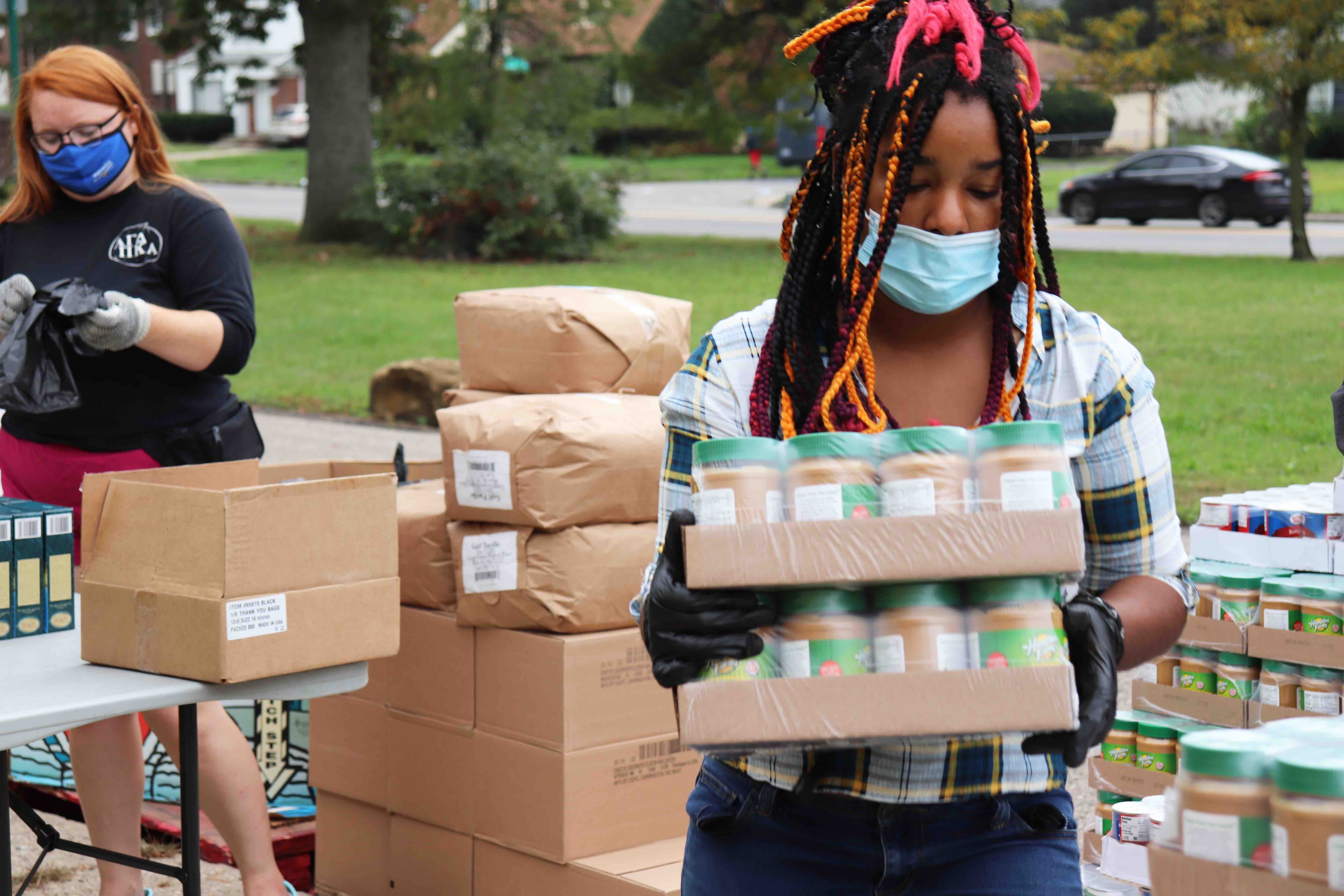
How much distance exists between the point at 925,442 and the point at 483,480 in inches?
78.0

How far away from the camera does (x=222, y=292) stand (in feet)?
10.9

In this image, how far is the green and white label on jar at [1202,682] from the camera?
3.47m

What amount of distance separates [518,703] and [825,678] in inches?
77.7

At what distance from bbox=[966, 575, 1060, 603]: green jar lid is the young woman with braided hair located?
0.10 metres

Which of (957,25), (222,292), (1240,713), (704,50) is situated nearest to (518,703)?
(222,292)

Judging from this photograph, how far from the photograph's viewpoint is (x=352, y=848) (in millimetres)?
3744

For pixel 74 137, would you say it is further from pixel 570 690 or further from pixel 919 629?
pixel 919 629

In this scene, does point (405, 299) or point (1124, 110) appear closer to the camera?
point (405, 299)

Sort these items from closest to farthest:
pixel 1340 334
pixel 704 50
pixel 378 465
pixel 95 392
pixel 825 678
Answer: pixel 825 678
pixel 95 392
pixel 378 465
pixel 1340 334
pixel 704 50

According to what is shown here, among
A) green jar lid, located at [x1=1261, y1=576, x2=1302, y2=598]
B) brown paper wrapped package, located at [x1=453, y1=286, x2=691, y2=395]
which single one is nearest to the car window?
brown paper wrapped package, located at [x1=453, y1=286, x2=691, y2=395]

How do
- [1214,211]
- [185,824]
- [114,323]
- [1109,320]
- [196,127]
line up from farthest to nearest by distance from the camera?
[196,127] → [1214,211] → [1109,320] → [114,323] → [185,824]

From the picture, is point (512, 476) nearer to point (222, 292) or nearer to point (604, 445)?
point (604, 445)

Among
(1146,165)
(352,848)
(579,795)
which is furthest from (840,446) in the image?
(1146,165)

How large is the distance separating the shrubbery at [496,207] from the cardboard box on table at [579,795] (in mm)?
15594
